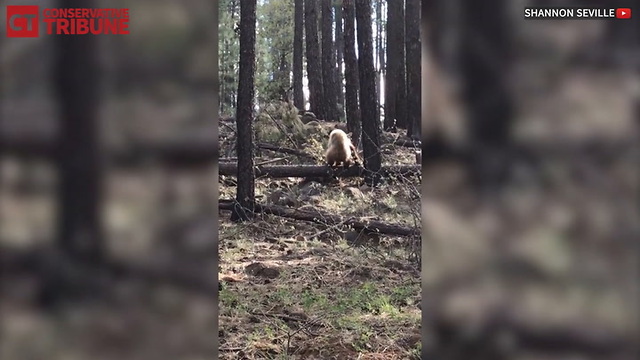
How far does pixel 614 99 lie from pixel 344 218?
251 inches

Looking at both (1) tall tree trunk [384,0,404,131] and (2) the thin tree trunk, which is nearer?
(2) the thin tree trunk

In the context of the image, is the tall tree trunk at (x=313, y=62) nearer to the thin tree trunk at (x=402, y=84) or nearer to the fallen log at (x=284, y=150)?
the thin tree trunk at (x=402, y=84)

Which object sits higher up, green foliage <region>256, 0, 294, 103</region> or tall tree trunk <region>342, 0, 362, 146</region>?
green foliage <region>256, 0, 294, 103</region>

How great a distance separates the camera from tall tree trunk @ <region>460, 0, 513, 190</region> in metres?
1.42

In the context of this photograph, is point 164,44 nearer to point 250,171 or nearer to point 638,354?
point 638,354

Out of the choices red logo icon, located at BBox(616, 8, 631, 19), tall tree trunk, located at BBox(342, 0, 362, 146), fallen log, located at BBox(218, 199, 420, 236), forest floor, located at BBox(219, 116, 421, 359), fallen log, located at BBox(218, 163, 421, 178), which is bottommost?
forest floor, located at BBox(219, 116, 421, 359)

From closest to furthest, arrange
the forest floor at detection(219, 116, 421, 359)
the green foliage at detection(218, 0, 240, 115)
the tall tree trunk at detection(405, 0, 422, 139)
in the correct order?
the forest floor at detection(219, 116, 421, 359) < the tall tree trunk at detection(405, 0, 422, 139) < the green foliage at detection(218, 0, 240, 115)

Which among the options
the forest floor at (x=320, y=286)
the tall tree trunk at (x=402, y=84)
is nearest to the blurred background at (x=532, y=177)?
the forest floor at (x=320, y=286)

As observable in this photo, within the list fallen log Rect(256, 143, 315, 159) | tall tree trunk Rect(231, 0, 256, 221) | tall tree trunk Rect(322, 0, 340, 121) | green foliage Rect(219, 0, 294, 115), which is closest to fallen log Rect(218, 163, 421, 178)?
tall tree trunk Rect(231, 0, 256, 221)

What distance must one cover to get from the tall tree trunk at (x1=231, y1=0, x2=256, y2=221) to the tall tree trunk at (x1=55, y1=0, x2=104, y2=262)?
683 centimetres

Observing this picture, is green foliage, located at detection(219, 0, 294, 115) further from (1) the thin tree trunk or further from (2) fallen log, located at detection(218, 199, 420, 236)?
(2) fallen log, located at detection(218, 199, 420, 236)

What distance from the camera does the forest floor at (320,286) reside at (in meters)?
4.14

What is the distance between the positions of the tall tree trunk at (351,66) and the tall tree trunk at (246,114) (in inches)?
151

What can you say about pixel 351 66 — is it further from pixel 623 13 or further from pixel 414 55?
pixel 623 13
